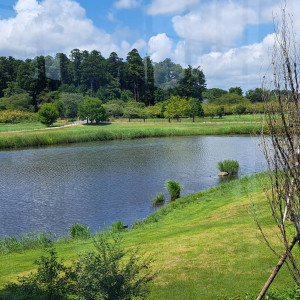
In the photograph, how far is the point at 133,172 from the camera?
27281 millimetres

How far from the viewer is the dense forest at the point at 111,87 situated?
77312 millimetres

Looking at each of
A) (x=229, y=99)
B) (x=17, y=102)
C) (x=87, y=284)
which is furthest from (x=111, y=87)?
A: (x=87, y=284)

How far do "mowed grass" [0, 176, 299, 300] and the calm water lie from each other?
6.79 ft

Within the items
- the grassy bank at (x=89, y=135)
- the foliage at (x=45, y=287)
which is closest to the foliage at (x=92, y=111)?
the grassy bank at (x=89, y=135)

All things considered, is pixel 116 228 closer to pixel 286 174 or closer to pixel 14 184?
pixel 286 174

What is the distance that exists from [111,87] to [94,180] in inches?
2693

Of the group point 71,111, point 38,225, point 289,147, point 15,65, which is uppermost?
point 15,65

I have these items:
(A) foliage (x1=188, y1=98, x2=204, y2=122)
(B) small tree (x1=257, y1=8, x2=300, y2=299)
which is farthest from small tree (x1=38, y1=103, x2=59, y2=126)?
(B) small tree (x1=257, y1=8, x2=300, y2=299)

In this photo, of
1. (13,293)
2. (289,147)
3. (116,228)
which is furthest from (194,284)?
(116,228)

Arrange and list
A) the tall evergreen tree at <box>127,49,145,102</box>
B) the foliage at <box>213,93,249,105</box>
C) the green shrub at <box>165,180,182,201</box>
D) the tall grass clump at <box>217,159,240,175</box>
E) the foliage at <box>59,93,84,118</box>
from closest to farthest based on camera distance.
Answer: the green shrub at <box>165,180,182,201</box> → the tall grass clump at <box>217,159,240,175</box> → the foliage at <box>59,93,84,118</box> → the tall evergreen tree at <box>127,49,145,102</box> → the foliage at <box>213,93,249,105</box>

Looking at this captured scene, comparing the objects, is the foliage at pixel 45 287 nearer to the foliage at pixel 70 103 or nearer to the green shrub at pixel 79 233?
the green shrub at pixel 79 233

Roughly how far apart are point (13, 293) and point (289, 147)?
518 cm

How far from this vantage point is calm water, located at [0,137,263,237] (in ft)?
55.4

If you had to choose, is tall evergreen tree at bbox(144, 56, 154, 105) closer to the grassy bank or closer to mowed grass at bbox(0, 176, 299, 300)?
the grassy bank
